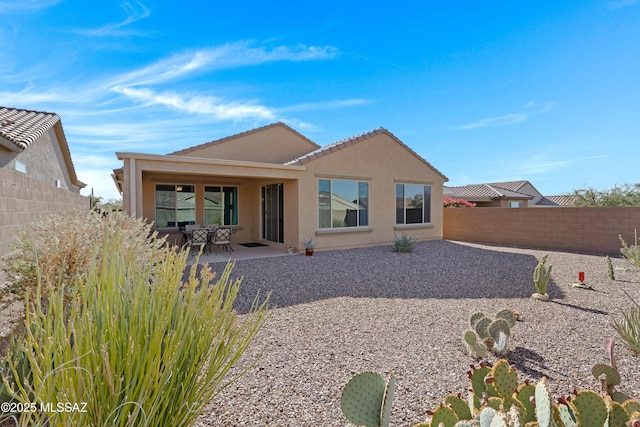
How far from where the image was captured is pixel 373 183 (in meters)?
14.7

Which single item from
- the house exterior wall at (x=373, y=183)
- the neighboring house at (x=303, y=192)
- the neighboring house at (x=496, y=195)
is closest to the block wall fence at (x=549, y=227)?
the neighboring house at (x=303, y=192)

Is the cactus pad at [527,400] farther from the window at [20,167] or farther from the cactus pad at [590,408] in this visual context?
the window at [20,167]

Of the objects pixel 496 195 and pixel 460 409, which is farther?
pixel 496 195

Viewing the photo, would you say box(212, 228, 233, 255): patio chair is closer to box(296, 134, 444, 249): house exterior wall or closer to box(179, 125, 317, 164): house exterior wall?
box(296, 134, 444, 249): house exterior wall

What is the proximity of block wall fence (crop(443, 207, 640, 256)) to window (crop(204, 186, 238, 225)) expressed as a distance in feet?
40.7

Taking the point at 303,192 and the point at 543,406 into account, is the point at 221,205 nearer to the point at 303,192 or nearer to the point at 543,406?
the point at 303,192

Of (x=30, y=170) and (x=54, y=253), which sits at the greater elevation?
(x=30, y=170)

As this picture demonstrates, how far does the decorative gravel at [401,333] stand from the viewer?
3.24 meters

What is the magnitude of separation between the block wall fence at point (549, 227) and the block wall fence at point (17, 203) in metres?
18.3

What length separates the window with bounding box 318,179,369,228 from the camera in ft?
43.8

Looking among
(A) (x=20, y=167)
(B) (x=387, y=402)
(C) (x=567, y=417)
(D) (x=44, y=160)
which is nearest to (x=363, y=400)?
(B) (x=387, y=402)

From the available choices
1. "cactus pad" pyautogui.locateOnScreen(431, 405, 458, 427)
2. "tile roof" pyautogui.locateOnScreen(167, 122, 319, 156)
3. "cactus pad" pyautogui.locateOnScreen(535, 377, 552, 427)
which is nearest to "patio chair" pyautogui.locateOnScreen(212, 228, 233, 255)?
"tile roof" pyautogui.locateOnScreen(167, 122, 319, 156)

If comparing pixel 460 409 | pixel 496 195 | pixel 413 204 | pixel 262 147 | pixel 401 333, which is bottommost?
pixel 401 333

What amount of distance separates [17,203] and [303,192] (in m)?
8.47
